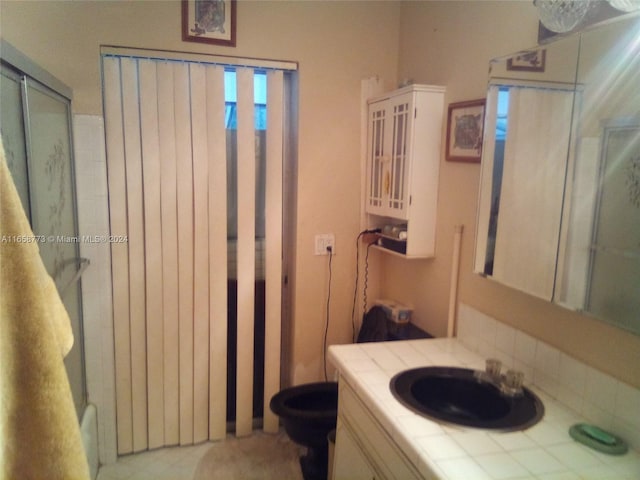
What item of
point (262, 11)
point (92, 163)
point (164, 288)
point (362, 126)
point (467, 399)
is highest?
point (262, 11)

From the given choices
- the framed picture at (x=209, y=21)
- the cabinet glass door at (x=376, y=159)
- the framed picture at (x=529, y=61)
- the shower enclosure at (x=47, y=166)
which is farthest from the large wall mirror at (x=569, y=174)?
the shower enclosure at (x=47, y=166)

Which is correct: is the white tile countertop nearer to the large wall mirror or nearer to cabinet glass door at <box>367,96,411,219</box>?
the large wall mirror

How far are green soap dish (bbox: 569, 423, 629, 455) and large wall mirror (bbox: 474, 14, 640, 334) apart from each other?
0.90 feet

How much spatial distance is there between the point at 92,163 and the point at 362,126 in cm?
129

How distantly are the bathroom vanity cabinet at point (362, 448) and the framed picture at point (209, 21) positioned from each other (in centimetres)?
159

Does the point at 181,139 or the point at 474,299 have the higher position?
the point at 181,139

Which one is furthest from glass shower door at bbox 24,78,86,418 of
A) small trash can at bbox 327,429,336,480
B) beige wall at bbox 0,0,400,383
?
small trash can at bbox 327,429,336,480

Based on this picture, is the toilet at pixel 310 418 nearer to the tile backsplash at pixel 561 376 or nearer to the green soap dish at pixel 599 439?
the tile backsplash at pixel 561 376

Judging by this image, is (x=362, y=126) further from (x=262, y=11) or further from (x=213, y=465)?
(x=213, y=465)

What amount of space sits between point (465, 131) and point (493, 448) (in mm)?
1149

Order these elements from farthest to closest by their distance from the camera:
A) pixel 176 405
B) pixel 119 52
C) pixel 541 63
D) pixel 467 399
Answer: pixel 176 405 → pixel 119 52 → pixel 467 399 → pixel 541 63

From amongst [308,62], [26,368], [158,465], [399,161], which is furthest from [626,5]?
[158,465]

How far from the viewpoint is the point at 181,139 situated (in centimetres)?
208

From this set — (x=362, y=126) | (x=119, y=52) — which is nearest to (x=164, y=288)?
(x=119, y=52)
